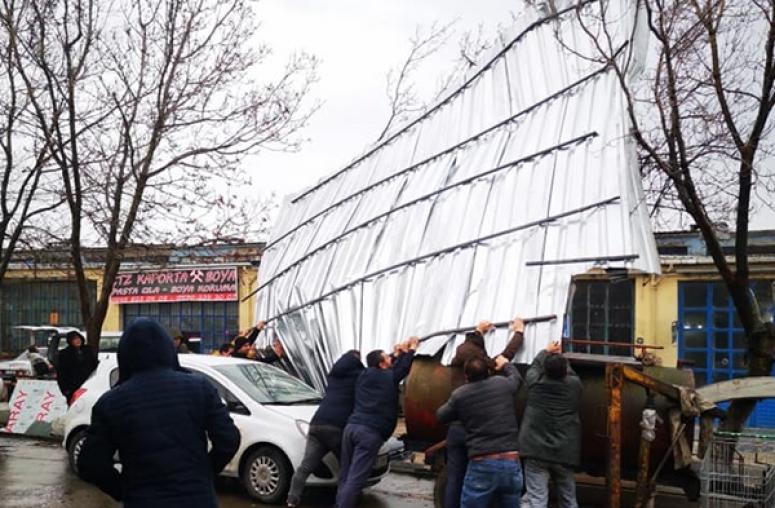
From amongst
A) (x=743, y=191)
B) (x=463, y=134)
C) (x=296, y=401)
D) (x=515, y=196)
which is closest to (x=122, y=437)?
(x=296, y=401)

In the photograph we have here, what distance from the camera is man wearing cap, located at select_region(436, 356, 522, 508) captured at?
22.3 ft

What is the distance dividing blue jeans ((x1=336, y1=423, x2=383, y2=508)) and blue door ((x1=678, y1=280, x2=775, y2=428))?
1220 centimetres

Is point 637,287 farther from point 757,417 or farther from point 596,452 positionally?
point 596,452

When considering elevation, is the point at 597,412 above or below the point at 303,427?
above

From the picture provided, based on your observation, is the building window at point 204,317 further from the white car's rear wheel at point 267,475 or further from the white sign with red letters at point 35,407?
the white car's rear wheel at point 267,475

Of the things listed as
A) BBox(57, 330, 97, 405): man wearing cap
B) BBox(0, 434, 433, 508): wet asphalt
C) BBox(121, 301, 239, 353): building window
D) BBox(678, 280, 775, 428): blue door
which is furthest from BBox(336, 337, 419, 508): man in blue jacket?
BBox(121, 301, 239, 353): building window

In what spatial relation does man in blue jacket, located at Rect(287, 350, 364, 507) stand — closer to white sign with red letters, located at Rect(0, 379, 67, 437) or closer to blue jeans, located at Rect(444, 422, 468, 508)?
blue jeans, located at Rect(444, 422, 468, 508)

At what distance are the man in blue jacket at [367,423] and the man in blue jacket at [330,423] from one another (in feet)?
0.82

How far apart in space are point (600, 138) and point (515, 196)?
1289 millimetres

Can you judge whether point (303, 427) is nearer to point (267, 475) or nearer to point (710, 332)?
point (267, 475)

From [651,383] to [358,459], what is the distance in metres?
2.92

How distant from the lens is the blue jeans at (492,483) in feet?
22.3

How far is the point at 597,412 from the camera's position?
8.04 m

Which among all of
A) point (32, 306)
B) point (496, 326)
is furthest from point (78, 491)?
point (32, 306)
